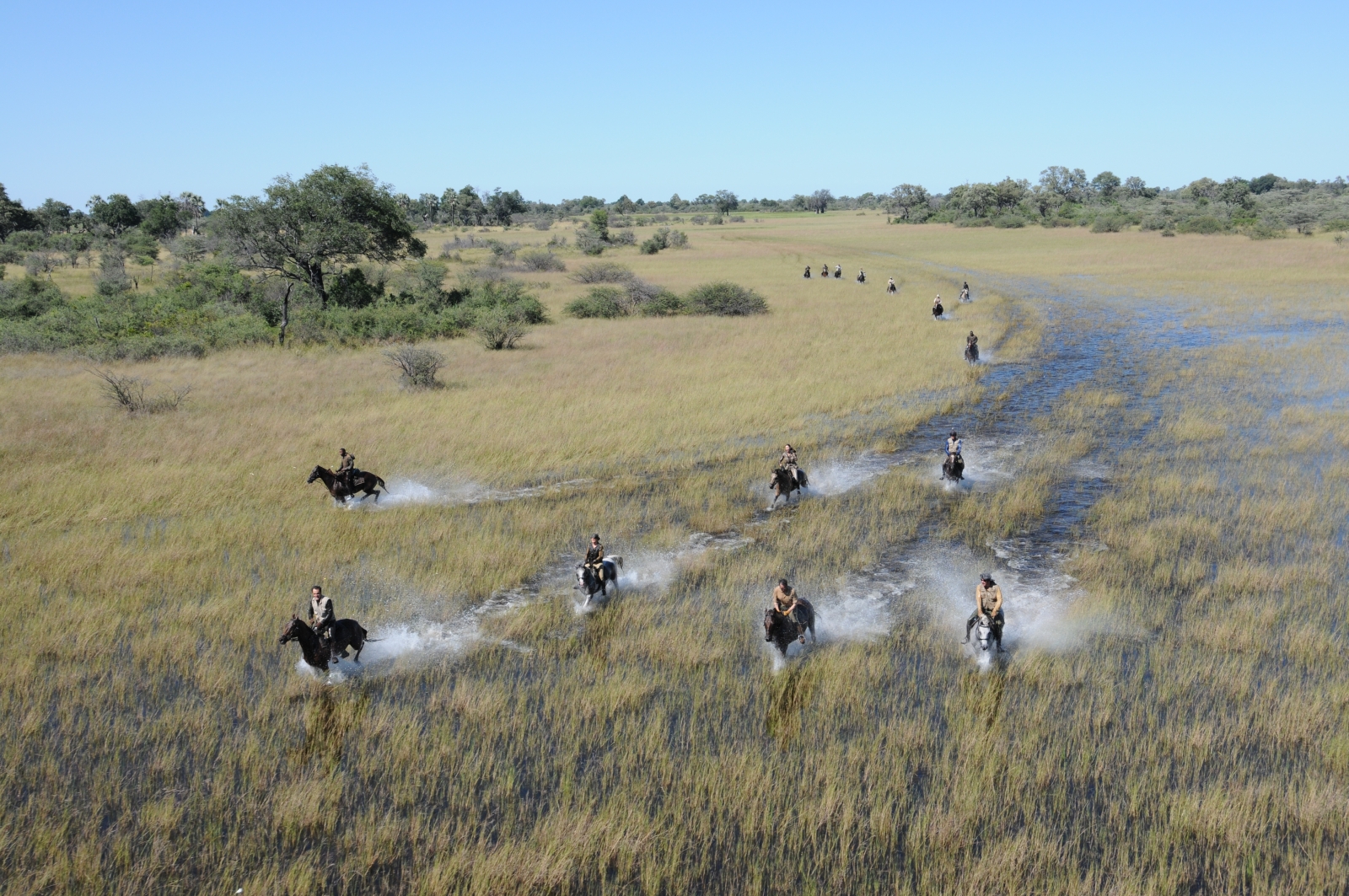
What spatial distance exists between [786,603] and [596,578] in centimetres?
318

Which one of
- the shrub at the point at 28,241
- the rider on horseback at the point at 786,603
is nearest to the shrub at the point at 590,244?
the shrub at the point at 28,241

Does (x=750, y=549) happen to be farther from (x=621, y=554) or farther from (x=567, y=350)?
(x=567, y=350)

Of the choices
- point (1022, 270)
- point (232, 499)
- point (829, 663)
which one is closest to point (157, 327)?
point (232, 499)

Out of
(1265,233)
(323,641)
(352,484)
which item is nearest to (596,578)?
(323,641)

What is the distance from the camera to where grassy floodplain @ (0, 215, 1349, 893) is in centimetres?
778

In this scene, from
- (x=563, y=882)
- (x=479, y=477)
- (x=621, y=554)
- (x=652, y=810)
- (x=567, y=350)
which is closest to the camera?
(x=563, y=882)

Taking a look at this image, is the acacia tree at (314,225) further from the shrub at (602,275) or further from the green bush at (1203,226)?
the green bush at (1203,226)

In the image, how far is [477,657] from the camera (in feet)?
37.4

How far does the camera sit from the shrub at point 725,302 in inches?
1805

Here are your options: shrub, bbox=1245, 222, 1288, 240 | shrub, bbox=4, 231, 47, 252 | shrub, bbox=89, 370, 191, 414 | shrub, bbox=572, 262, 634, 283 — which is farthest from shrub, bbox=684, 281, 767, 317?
shrub, bbox=1245, 222, 1288, 240

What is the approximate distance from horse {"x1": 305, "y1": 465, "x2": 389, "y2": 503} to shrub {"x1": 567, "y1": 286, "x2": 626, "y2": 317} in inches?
1149

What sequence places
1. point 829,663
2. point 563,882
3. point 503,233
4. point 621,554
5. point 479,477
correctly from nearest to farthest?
point 563,882
point 829,663
point 621,554
point 479,477
point 503,233

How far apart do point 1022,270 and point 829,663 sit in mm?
61846

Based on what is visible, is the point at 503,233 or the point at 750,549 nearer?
the point at 750,549
